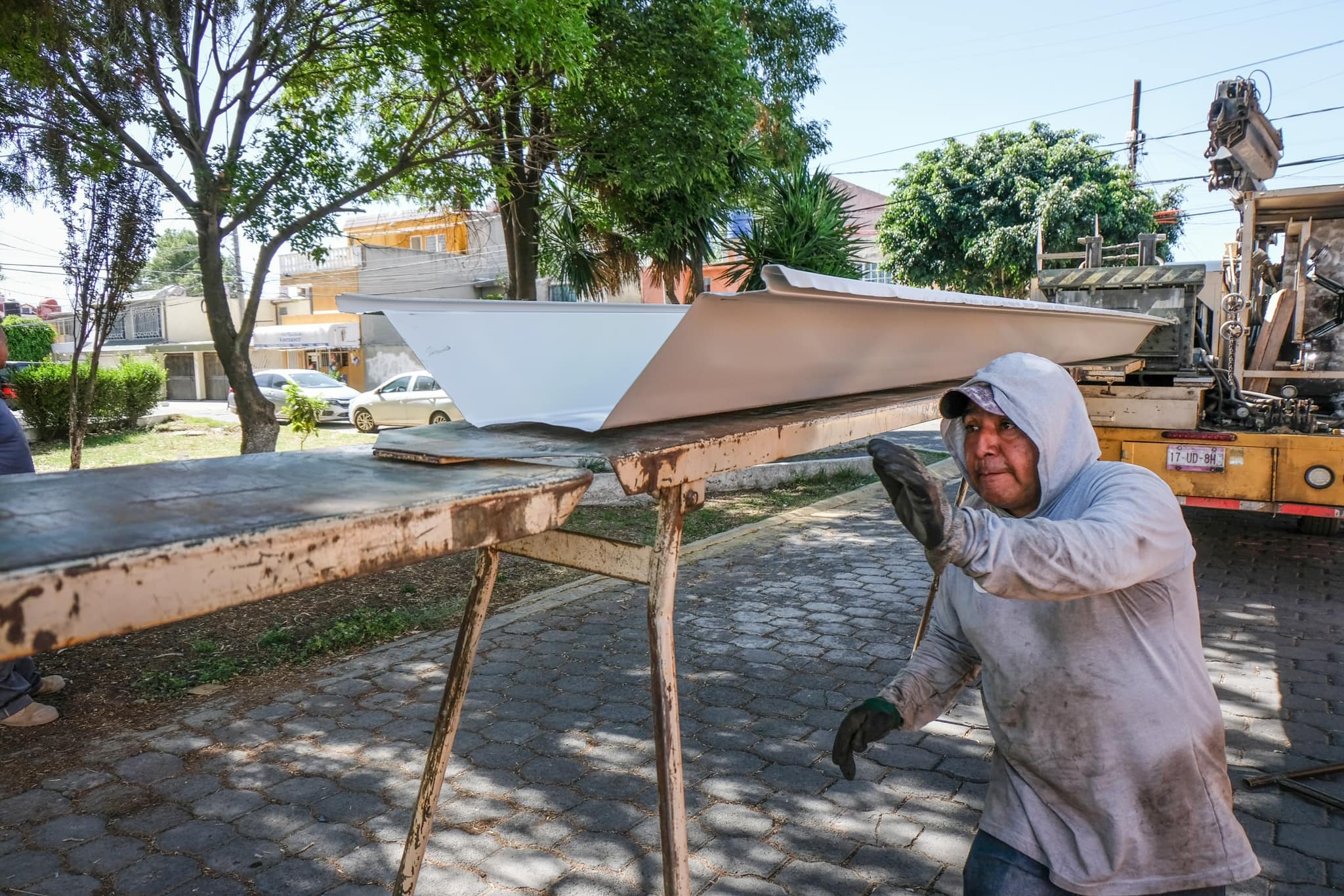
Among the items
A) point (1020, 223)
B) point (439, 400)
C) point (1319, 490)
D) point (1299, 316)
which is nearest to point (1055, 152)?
point (1020, 223)

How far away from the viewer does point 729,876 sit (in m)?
2.78

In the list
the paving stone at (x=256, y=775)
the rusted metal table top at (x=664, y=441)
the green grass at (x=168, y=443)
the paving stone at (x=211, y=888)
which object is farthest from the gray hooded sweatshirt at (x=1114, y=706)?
the green grass at (x=168, y=443)

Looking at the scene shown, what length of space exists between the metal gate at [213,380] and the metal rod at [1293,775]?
127 feet

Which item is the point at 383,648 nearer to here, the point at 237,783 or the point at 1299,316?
the point at 237,783

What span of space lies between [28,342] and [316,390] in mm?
16962

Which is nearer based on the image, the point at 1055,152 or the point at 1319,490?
the point at 1319,490

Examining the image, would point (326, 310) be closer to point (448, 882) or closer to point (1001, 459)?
point (448, 882)

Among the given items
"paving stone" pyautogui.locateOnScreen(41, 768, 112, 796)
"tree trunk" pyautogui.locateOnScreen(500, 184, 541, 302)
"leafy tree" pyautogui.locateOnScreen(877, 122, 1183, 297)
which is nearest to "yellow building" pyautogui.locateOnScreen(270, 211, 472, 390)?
"leafy tree" pyautogui.locateOnScreen(877, 122, 1183, 297)

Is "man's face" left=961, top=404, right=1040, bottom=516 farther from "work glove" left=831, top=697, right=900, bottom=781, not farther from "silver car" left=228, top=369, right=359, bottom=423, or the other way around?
"silver car" left=228, top=369, right=359, bottom=423

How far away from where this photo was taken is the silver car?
20.8 m

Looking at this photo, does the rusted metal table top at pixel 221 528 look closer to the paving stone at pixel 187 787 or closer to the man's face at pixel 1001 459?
the man's face at pixel 1001 459

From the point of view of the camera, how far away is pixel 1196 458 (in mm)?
5492

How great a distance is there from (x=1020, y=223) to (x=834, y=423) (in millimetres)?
22856

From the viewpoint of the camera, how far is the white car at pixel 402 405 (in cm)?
1720
